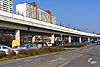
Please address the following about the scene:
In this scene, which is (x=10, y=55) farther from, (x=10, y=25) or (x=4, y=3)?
(x=4, y=3)

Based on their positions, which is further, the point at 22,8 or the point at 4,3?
the point at 4,3

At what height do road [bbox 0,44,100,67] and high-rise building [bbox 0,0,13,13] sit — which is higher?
high-rise building [bbox 0,0,13,13]

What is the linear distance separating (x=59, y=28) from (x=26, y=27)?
67.2ft

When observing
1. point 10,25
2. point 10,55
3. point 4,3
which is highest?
point 4,3

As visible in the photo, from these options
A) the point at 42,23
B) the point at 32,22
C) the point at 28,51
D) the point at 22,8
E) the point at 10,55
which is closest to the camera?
the point at 10,55

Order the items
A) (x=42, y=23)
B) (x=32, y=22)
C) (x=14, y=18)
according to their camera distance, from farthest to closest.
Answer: (x=42, y=23) → (x=32, y=22) → (x=14, y=18)

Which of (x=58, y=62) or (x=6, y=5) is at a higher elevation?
(x=6, y=5)

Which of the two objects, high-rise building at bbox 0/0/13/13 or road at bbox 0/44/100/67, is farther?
high-rise building at bbox 0/0/13/13

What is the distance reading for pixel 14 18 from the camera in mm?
32406

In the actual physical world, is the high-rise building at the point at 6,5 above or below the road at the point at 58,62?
above

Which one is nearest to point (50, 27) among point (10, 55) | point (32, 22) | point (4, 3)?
point (32, 22)

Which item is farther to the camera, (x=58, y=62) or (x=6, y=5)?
(x=6, y=5)

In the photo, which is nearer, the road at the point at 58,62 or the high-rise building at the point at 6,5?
the road at the point at 58,62

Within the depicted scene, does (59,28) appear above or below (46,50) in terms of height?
above
